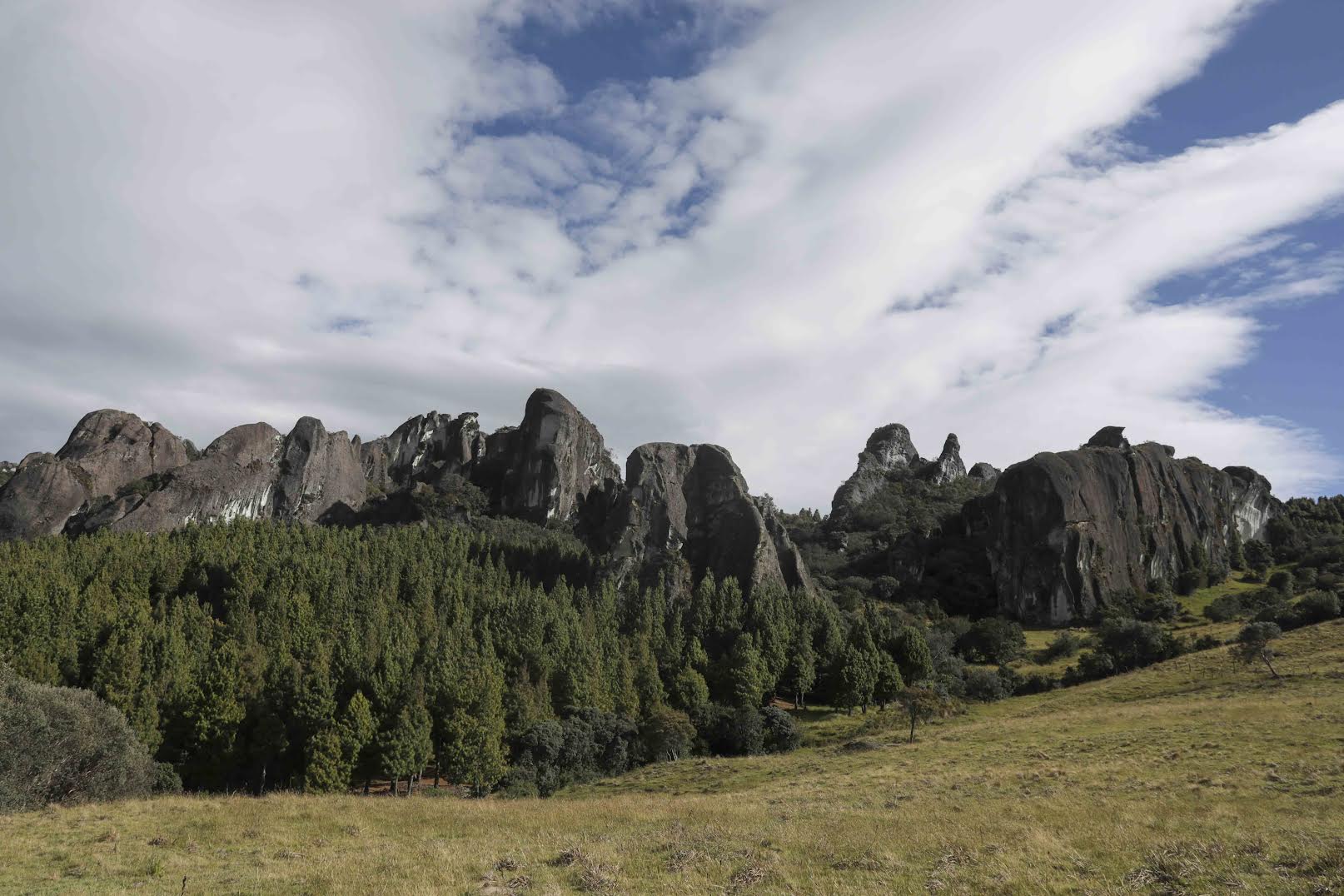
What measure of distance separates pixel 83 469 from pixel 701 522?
432ft

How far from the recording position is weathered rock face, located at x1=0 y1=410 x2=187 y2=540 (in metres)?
149

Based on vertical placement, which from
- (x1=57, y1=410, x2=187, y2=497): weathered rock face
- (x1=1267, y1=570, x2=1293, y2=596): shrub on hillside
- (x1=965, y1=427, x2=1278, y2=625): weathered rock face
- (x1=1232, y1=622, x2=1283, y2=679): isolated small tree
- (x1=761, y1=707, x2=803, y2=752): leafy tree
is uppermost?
(x1=57, y1=410, x2=187, y2=497): weathered rock face

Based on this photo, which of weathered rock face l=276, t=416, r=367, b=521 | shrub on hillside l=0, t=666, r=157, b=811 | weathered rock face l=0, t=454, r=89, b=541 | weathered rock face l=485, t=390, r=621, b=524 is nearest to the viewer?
shrub on hillside l=0, t=666, r=157, b=811

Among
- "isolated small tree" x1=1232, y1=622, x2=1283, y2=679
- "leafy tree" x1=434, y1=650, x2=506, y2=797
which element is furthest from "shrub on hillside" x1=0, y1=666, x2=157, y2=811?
"isolated small tree" x1=1232, y1=622, x2=1283, y2=679

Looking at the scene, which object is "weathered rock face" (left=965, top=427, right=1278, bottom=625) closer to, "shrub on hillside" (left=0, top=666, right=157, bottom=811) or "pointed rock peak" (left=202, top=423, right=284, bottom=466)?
"shrub on hillside" (left=0, top=666, right=157, bottom=811)

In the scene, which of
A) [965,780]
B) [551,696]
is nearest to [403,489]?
[551,696]

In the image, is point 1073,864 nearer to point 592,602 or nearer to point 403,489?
point 592,602

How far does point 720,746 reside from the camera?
8319 centimetres

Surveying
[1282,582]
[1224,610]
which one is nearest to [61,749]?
[1224,610]

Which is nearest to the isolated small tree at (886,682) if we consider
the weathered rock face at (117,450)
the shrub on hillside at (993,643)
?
the shrub on hillside at (993,643)

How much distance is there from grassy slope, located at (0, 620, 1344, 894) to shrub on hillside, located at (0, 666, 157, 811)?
8380mm

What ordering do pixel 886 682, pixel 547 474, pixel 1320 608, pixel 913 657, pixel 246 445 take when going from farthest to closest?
pixel 547 474 < pixel 246 445 < pixel 1320 608 < pixel 913 657 < pixel 886 682

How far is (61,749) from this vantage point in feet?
146

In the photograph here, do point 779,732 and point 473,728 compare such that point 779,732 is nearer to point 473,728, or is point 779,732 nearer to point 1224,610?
point 473,728
